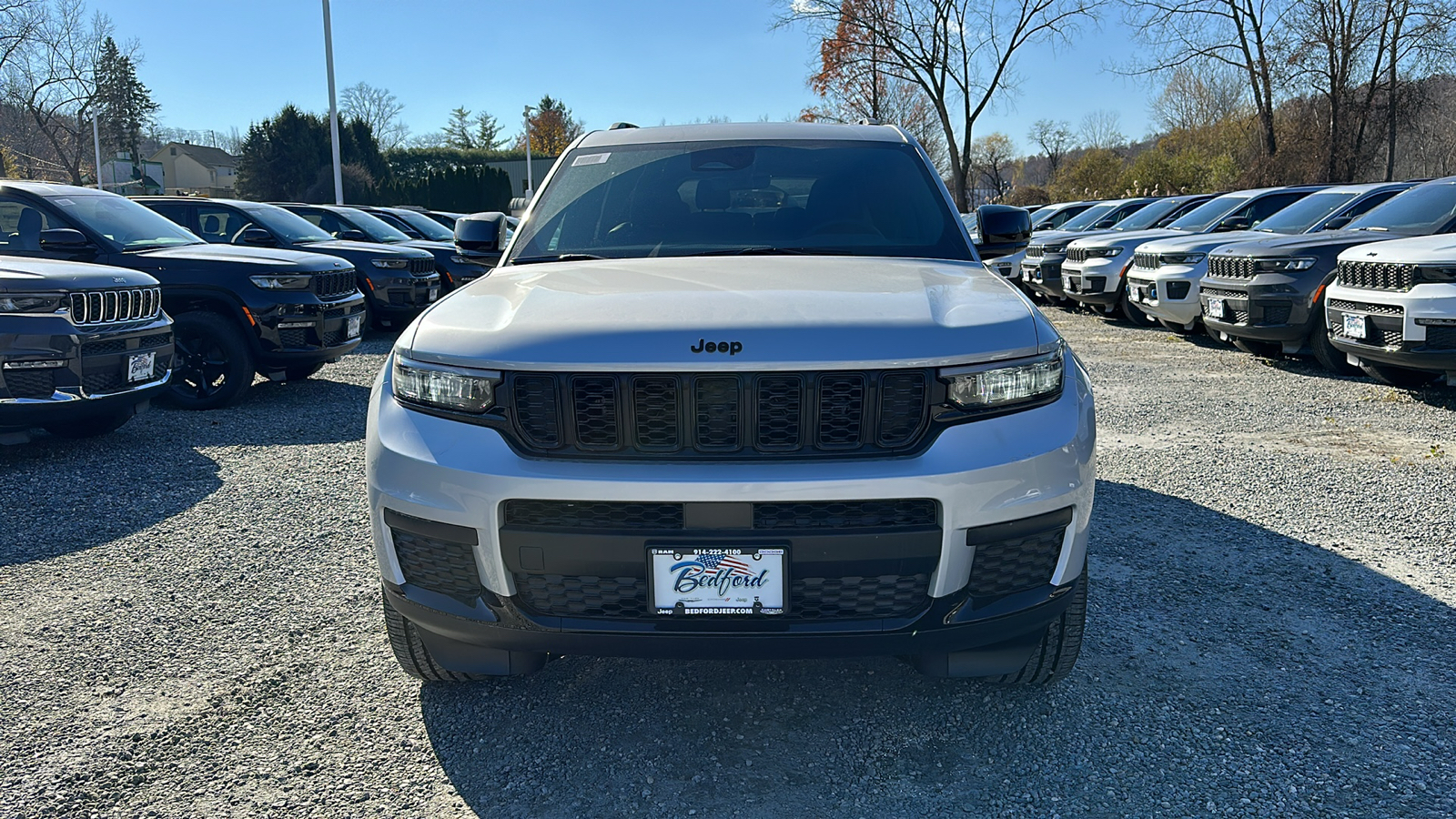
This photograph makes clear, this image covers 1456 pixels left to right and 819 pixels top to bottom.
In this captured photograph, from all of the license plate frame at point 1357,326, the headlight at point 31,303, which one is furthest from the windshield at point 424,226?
the license plate frame at point 1357,326

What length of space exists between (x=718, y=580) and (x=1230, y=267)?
8787mm

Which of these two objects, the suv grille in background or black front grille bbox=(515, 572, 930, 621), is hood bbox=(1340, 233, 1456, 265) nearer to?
black front grille bbox=(515, 572, 930, 621)

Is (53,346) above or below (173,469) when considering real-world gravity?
above

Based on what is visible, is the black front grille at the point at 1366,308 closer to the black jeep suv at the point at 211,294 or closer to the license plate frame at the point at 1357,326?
the license plate frame at the point at 1357,326

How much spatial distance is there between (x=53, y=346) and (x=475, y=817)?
494cm

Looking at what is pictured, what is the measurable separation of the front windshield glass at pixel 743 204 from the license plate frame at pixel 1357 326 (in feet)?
17.0

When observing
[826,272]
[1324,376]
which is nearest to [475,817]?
[826,272]

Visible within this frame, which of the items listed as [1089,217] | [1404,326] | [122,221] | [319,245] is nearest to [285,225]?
[319,245]

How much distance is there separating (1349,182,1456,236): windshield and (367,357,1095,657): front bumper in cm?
808

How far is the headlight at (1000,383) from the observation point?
238 cm

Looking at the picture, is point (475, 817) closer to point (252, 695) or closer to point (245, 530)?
point (252, 695)

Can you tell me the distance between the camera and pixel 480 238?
403 centimetres

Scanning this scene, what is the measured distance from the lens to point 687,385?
2.33 m

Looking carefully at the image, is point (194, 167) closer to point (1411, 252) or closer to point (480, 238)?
point (480, 238)
